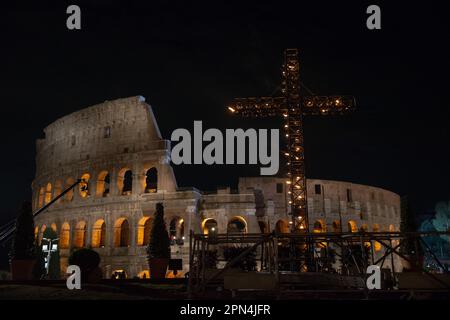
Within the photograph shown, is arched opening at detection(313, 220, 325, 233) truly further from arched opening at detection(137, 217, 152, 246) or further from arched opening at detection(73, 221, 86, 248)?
arched opening at detection(73, 221, 86, 248)

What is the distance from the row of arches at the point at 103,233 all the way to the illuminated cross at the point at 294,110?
374 inches

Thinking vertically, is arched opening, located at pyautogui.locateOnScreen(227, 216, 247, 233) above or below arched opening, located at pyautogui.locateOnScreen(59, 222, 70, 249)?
above

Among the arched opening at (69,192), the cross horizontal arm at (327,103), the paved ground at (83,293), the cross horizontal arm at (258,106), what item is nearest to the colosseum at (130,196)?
the arched opening at (69,192)

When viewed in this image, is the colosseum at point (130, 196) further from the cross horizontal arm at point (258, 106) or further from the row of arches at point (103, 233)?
the cross horizontal arm at point (258, 106)

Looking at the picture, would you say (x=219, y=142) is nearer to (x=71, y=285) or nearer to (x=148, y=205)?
(x=148, y=205)

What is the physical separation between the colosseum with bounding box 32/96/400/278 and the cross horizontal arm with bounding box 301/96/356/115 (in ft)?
25.2

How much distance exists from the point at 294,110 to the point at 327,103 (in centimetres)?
314

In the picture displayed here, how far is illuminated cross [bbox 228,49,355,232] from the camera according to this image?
34.8 metres

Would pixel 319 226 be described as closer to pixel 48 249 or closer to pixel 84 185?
pixel 84 185

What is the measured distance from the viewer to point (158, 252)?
24328mm

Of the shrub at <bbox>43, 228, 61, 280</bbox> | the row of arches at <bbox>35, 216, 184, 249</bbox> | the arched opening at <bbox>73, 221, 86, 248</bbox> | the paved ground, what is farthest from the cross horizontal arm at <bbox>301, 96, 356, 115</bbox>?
the paved ground
